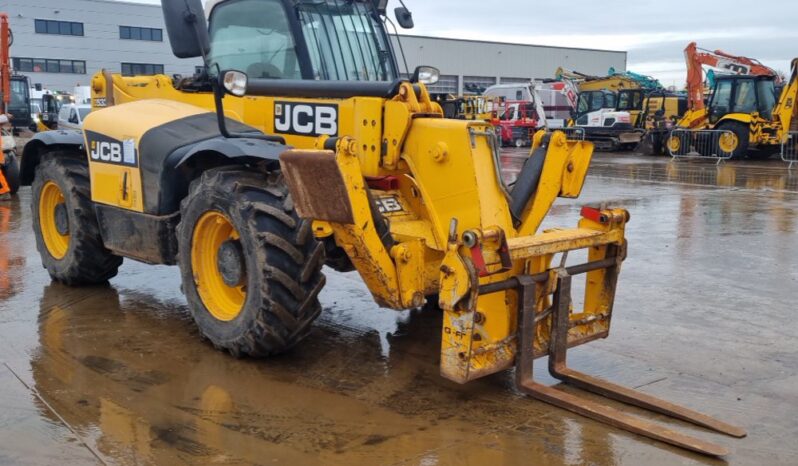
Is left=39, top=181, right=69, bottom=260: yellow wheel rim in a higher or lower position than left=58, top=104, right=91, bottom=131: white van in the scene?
lower

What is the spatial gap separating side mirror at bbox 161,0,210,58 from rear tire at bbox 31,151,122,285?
7.92 feet

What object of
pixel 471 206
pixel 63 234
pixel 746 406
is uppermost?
pixel 471 206

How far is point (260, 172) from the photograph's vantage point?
523 centimetres

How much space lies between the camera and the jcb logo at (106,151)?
6152mm

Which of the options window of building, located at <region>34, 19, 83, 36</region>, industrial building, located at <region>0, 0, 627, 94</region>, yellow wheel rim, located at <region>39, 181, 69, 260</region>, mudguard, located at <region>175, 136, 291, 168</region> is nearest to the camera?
mudguard, located at <region>175, 136, 291, 168</region>

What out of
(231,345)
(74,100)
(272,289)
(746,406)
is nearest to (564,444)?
(746,406)

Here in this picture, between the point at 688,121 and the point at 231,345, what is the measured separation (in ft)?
82.4

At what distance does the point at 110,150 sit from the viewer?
625cm

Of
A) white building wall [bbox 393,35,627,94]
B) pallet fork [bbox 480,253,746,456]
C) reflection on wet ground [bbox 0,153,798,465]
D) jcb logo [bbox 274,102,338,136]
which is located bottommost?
reflection on wet ground [bbox 0,153,798,465]

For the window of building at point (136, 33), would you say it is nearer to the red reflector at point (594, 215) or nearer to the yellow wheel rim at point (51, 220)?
the yellow wheel rim at point (51, 220)

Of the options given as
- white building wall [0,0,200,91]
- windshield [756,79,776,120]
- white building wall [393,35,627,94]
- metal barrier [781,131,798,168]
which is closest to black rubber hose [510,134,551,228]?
metal barrier [781,131,798,168]

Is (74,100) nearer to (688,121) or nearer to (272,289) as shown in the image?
(688,121)

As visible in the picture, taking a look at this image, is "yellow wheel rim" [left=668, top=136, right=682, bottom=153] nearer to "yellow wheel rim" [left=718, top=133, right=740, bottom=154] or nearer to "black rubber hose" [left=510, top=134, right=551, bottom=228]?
"yellow wheel rim" [left=718, top=133, right=740, bottom=154]

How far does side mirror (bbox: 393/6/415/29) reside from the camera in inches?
255
